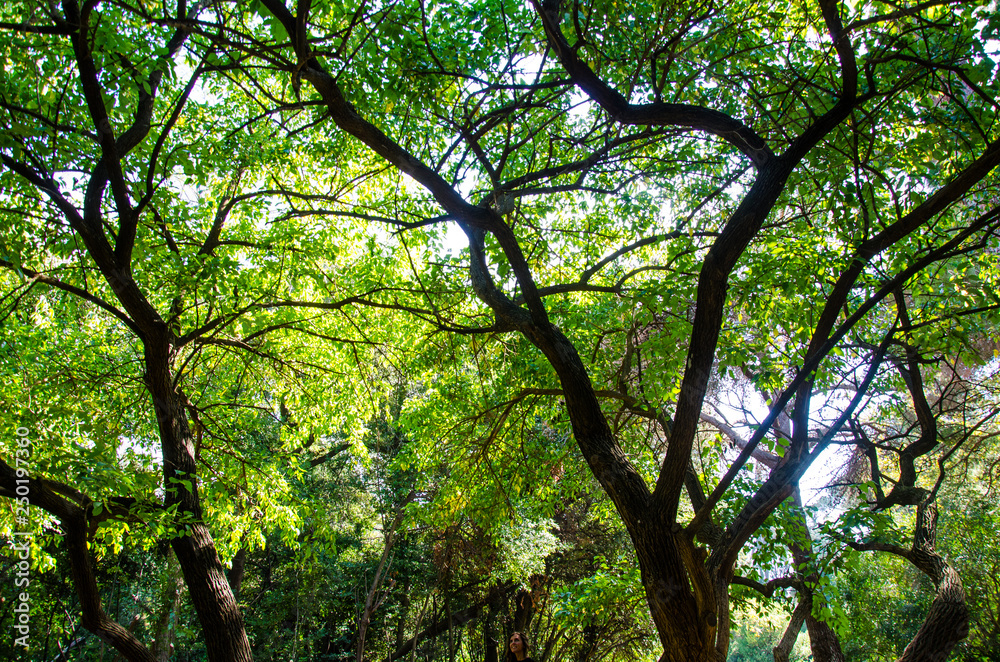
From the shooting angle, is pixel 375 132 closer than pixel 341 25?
Yes

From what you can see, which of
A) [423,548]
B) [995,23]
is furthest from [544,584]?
[995,23]

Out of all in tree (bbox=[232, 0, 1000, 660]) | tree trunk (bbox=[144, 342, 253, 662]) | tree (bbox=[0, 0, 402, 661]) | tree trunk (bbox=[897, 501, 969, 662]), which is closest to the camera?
tree (bbox=[232, 0, 1000, 660])

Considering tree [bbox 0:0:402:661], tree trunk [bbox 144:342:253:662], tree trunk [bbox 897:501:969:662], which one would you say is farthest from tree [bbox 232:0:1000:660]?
tree trunk [bbox 144:342:253:662]

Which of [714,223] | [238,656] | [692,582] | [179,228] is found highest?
[179,228]

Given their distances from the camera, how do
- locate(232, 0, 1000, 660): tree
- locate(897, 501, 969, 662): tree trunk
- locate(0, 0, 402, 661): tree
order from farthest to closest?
locate(897, 501, 969, 662): tree trunk → locate(0, 0, 402, 661): tree → locate(232, 0, 1000, 660): tree

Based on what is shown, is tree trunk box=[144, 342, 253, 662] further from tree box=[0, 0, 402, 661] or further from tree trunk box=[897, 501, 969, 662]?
tree trunk box=[897, 501, 969, 662]

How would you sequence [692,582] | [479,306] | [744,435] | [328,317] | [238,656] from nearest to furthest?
[692,582], [238,656], [479,306], [328,317], [744,435]

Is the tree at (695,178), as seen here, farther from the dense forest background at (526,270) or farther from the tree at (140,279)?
the tree at (140,279)

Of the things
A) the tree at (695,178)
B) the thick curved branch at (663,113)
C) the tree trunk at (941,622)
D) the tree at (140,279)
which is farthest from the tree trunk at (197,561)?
the tree trunk at (941,622)

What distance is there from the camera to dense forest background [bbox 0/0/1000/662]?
322 cm

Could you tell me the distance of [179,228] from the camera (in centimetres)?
538

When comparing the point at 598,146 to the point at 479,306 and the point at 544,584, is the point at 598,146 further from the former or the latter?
the point at 544,584

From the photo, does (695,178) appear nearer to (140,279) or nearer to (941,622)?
(941,622)

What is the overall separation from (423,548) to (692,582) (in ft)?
31.0
